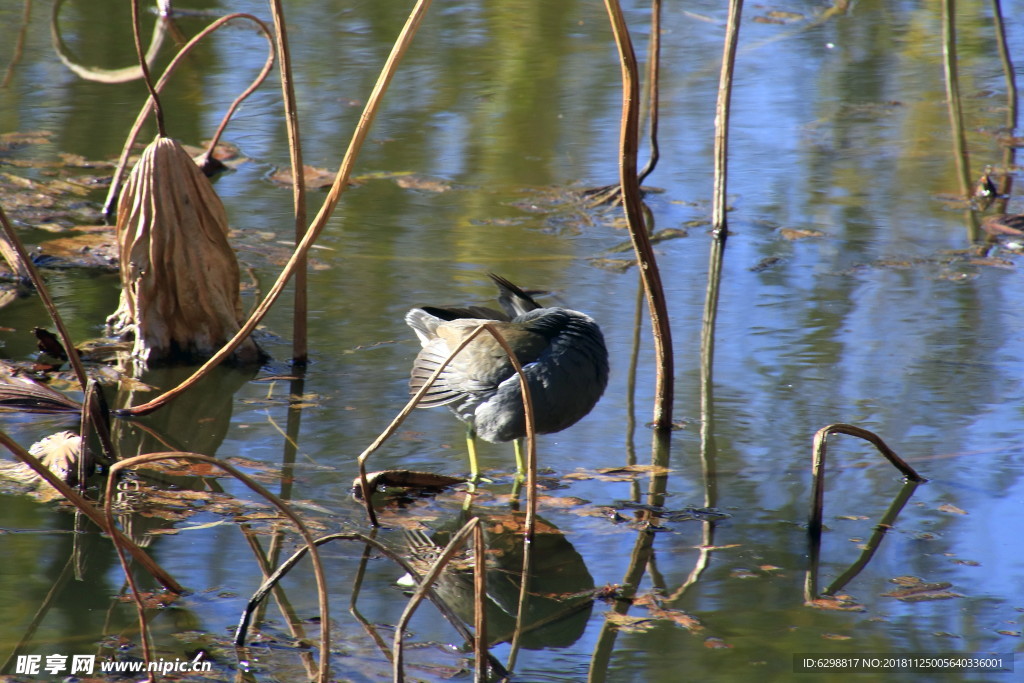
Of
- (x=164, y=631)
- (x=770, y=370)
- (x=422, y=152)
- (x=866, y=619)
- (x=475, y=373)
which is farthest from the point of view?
(x=422, y=152)

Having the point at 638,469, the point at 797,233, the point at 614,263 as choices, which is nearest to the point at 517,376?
the point at 638,469

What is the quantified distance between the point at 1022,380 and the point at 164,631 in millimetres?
3411

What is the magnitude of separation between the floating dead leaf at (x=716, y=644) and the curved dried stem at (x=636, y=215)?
119 centimetres

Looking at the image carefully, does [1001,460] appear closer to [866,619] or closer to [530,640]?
[866,619]

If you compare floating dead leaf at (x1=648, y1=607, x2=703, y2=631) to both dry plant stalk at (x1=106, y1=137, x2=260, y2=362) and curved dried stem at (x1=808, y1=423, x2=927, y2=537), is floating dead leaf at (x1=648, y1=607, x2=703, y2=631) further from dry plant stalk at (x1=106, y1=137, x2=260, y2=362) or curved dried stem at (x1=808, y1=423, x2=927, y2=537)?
dry plant stalk at (x1=106, y1=137, x2=260, y2=362)

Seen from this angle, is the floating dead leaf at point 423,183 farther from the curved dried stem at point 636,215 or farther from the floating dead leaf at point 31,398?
the floating dead leaf at point 31,398

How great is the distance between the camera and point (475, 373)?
3.84 m

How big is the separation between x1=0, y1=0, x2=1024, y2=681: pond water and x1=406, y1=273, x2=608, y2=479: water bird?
0.21m

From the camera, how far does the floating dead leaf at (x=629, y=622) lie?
2.98 metres

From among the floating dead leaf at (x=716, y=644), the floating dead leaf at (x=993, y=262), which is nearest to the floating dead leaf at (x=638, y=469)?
the floating dead leaf at (x=716, y=644)

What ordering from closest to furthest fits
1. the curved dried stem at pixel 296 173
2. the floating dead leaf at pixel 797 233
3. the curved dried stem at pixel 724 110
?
1. the curved dried stem at pixel 296 173
2. the curved dried stem at pixel 724 110
3. the floating dead leaf at pixel 797 233

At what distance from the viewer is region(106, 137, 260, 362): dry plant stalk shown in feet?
14.5

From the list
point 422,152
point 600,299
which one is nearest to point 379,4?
point 422,152

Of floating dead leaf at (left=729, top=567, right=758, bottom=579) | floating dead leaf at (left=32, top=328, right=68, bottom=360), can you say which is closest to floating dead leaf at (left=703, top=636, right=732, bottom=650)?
floating dead leaf at (left=729, top=567, right=758, bottom=579)
